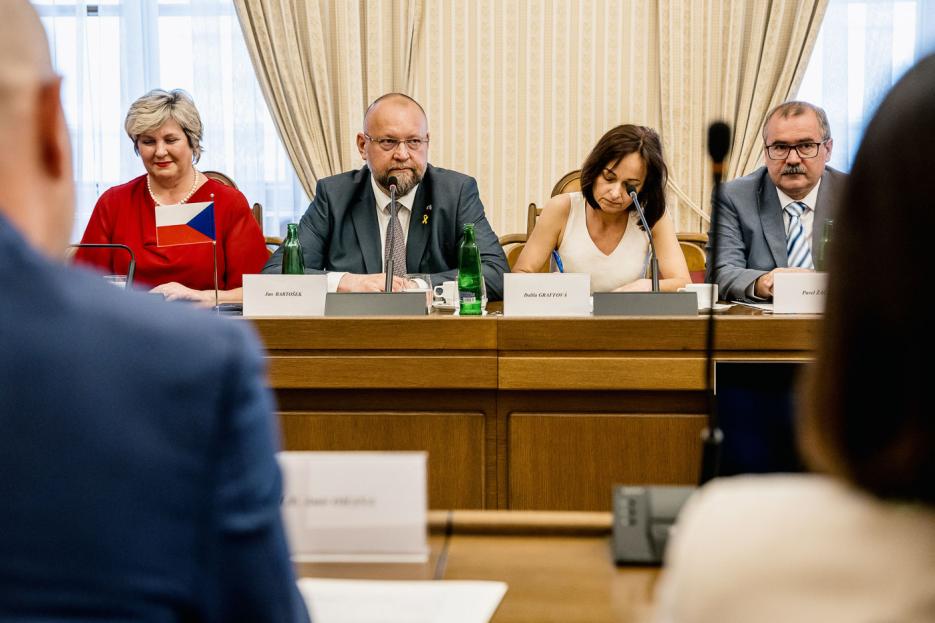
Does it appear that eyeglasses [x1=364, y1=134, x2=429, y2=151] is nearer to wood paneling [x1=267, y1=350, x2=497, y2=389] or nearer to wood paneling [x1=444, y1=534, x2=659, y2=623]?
wood paneling [x1=267, y1=350, x2=497, y2=389]

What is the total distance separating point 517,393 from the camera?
2.30 metres

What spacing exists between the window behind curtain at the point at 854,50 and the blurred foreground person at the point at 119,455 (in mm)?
5136

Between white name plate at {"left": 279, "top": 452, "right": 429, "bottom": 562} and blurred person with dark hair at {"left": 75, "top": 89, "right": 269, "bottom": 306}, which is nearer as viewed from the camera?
white name plate at {"left": 279, "top": 452, "right": 429, "bottom": 562}

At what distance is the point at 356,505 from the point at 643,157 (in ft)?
8.18

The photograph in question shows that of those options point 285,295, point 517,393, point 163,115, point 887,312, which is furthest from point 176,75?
point 887,312

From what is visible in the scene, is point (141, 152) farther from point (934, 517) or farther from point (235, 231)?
point (934, 517)

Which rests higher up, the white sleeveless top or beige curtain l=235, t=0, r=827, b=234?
beige curtain l=235, t=0, r=827, b=234

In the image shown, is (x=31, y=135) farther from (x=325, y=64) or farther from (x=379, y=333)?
(x=325, y=64)

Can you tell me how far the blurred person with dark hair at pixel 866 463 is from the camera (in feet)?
1.45

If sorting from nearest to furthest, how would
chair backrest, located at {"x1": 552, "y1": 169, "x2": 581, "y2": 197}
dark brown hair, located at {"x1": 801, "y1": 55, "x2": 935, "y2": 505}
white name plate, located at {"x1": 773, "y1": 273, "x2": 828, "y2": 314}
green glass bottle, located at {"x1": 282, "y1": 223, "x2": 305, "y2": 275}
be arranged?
1. dark brown hair, located at {"x1": 801, "y1": 55, "x2": 935, "y2": 505}
2. white name plate, located at {"x1": 773, "y1": 273, "x2": 828, "y2": 314}
3. green glass bottle, located at {"x1": 282, "y1": 223, "x2": 305, "y2": 275}
4. chair backrest, located at {"x1": 552, "y1": 169, "x2": 581, "y2": 197}

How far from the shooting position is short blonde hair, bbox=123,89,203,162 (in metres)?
3.14

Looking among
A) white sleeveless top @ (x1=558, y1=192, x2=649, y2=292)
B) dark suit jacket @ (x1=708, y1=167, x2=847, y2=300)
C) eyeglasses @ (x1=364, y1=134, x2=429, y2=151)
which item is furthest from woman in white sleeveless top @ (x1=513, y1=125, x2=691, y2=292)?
eyeglasses @ (x1=364, y1=134, x2=429, y2=151)

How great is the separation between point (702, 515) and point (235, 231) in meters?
2.93

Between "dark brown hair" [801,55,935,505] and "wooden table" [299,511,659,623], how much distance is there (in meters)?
0.43
